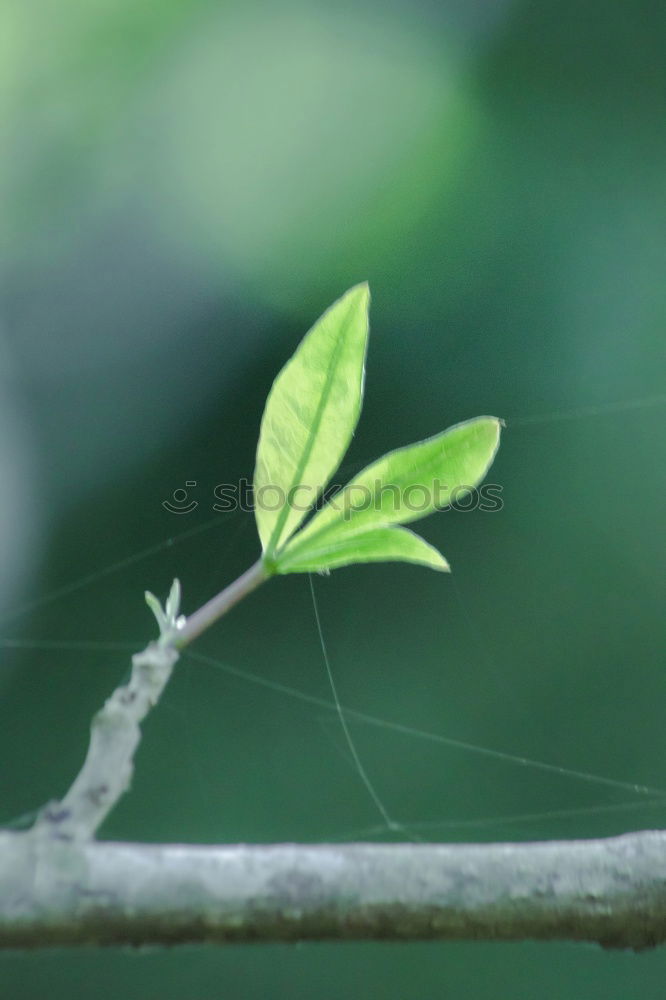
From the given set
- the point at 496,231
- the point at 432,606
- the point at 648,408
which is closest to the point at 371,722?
the point at 432,606

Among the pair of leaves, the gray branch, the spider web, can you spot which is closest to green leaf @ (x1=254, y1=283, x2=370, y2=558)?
the pair of leaves

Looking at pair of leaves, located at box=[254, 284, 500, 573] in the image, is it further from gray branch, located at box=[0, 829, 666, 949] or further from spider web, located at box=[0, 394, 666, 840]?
spider web, located at box=[0, 394, 666, 840]

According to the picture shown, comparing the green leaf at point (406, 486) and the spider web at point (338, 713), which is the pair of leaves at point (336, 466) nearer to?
the green leaf at point (406, 486)

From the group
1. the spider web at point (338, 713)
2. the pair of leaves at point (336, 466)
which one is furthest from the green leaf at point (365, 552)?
the spider web at point (338, 713)

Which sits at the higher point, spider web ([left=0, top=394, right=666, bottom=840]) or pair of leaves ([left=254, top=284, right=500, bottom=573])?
pair of leaves ([left=254, top=284, right=500, bottom=573])

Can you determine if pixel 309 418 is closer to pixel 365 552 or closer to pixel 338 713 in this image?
pixel 365 552

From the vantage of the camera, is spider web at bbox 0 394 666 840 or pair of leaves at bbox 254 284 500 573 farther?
spider web at bbox 0 394 666 840

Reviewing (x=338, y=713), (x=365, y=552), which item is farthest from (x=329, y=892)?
(x=338, y=713)
